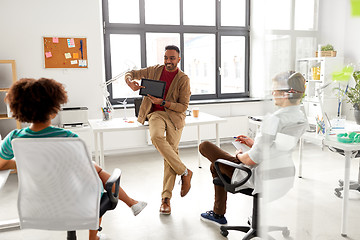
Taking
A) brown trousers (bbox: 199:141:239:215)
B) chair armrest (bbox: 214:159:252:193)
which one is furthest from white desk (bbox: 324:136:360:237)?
brown trousers (bbox: 199:141:239:215)

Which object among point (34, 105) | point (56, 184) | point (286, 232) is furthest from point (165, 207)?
point (286, 232)

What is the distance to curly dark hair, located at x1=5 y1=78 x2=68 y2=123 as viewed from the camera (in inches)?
59.1

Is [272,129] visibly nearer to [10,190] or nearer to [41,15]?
[10,190]

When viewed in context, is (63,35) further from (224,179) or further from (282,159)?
(282,159)

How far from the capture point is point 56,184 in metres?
1.46

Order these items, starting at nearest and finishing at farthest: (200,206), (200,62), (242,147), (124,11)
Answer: (242,147) → (200,206) → (124,11) → (200,62)

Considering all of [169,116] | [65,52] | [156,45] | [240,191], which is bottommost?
[240,191]

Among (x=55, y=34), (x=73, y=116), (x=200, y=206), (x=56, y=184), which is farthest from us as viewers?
(x=55, y=34)

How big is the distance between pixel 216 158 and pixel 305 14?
4.75 ft

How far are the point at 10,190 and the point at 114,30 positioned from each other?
258 cm

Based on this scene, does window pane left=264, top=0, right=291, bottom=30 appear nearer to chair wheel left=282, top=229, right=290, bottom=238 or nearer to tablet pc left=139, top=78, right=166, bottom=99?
chair wheel left=282, top=229, right=290, bottom=238

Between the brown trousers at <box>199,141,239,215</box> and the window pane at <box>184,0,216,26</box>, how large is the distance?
334 centimetres

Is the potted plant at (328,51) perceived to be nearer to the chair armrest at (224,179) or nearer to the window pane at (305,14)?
the window pane at (305,14)

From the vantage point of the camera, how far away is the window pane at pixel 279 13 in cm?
94
